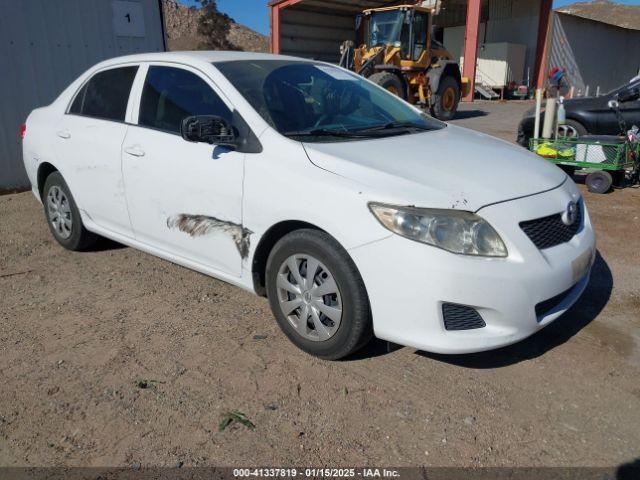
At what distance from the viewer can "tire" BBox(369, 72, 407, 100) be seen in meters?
14.2

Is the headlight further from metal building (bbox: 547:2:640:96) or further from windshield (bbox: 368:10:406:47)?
metal building (bbox: 547:2:640:96)

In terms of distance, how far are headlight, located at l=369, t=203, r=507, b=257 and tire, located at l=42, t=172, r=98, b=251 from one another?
10.2 feet

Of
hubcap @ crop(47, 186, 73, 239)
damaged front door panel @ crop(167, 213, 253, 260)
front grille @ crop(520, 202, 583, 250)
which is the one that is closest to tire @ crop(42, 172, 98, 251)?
hubcap @ crop(47, 186, 73, 239)

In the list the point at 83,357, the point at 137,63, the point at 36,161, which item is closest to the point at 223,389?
the point at 83,357

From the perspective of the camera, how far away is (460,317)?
271cm

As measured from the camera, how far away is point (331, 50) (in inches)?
983

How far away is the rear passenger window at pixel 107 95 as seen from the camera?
4.23 meters

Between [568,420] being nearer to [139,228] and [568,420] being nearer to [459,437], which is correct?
[459,437]

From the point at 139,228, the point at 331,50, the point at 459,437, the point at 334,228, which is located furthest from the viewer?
the point at 331,50

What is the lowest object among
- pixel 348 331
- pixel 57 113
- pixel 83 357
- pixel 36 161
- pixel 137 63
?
pixel 83 357

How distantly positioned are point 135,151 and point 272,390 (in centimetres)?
204

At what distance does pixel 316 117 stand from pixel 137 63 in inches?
64.4

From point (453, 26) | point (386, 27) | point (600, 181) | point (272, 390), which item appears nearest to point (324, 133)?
point (272, 390)

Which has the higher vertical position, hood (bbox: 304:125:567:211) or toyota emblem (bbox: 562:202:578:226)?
hood (bbox: 304:125:567:211)
